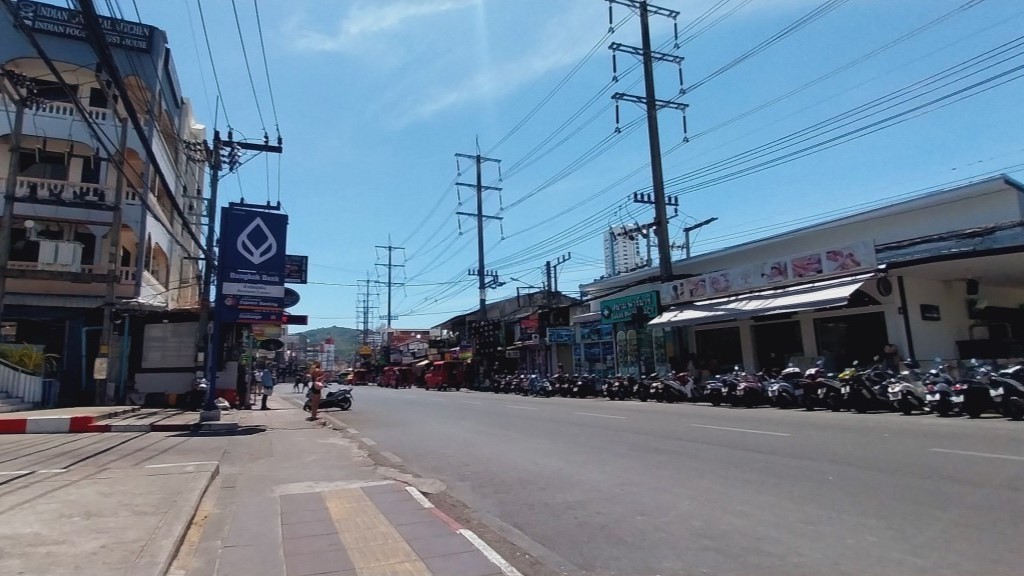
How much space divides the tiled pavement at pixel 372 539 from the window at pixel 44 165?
24.3m

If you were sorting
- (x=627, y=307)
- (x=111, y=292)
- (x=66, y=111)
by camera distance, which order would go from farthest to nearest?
1. (x=627, y=307)
2. (x=66, y=111)
3. (x=111, y=292)

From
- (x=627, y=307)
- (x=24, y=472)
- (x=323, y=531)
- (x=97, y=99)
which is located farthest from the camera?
(x=627, y=307)

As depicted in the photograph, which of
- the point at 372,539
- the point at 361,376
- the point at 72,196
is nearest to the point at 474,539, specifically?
the point at 372,539

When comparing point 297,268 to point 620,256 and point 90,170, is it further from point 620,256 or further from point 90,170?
point 620,256

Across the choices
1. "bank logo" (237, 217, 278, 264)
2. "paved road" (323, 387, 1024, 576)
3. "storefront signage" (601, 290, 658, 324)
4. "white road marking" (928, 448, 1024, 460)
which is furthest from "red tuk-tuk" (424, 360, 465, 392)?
"white road marking" (928, 448, 1024, 460)

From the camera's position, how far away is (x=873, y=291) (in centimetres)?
2008

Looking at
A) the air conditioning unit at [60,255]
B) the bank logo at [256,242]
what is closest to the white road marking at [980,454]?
the bank logo at [256,242]

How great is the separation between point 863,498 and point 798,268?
16.9 metres

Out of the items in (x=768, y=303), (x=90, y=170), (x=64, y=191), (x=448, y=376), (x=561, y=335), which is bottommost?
(x=448, y=376)

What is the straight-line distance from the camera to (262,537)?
5832 millimetres

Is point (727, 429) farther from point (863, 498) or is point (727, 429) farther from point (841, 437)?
point (863, 498)

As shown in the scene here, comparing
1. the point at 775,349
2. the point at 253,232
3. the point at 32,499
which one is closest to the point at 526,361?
the point at 775,349

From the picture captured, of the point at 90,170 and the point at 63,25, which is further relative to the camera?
the point at 90,170

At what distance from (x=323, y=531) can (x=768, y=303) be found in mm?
18846
